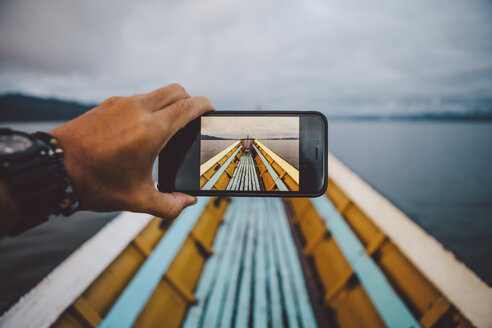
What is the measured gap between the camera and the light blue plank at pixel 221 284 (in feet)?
6.36

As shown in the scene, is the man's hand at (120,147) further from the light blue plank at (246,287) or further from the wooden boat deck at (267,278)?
the light blue plank at (246,287)

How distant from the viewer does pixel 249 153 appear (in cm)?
98

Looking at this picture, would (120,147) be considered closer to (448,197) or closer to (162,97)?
(162,97)

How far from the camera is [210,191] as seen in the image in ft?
3.10

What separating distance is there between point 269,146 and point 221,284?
189 cm

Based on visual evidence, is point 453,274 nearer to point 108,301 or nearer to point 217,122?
point 217,122

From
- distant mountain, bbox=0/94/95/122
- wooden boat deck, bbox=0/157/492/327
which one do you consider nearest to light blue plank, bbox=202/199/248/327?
wooden boat deck, bbox=0/157/492/327

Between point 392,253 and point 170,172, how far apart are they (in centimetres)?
207

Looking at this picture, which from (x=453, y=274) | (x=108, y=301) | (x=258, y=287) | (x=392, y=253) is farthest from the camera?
(x=258, y=287)

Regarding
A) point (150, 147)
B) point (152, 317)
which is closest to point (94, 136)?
point (150, 147)

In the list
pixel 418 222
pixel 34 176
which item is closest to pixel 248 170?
pixel 34 176

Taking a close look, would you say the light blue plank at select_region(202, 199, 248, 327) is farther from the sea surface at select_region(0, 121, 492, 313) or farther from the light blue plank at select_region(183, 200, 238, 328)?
the sea surface at select_region(0, 121, 492, 313)

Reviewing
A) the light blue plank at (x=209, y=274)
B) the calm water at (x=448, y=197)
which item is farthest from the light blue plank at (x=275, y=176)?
the calm water at (x=448, y=197)

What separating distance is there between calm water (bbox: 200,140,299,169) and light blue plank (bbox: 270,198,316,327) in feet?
5.51
